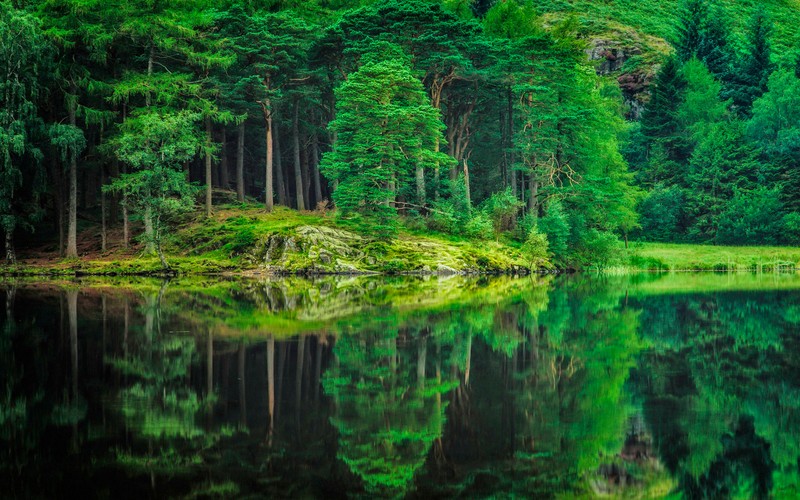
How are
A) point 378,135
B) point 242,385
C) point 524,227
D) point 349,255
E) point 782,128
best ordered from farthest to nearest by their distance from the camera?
point 782,128
point 524,227
point 378,135
point 349,255
point 242,385

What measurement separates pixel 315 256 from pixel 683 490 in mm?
34360

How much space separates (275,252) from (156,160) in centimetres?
739

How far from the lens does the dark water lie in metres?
6.07

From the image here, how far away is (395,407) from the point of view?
8492mm

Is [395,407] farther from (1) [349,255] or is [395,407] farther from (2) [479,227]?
(2) [479,227]

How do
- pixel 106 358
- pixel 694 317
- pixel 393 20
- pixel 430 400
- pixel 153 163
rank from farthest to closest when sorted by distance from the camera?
1. pixel 393 20
2. pixel 153 163
3. pixel 694 317
4. pixel 106 358
5. pixel 430 400

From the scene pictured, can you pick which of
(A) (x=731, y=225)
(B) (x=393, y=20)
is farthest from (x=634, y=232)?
(B) (x=393, y=20)

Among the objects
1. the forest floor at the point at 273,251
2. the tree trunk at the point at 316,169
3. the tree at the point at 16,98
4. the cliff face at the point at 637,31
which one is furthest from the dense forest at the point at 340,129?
the cliff face at the point at 637,31

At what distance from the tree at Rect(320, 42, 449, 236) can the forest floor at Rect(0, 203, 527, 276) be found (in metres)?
1.73

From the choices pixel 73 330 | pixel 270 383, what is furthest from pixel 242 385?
pixel 73 330

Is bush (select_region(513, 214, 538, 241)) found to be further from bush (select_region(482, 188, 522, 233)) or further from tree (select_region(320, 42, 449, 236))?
tree (select_region(320, 42, 449, 236))

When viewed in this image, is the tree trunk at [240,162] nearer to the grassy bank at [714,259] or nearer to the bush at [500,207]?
the bush at [500,207]

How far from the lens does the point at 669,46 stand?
341 ft

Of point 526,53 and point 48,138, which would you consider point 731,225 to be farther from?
point 48,138
